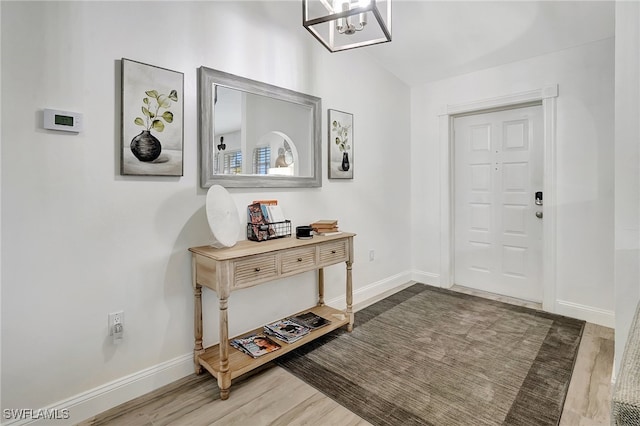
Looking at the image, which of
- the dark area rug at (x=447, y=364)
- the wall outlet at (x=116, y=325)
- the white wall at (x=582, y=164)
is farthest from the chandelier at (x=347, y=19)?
the dark area rug at (x=447, y=364)

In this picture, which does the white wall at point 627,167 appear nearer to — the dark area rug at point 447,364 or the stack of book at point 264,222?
the dark area rug at point 447,364

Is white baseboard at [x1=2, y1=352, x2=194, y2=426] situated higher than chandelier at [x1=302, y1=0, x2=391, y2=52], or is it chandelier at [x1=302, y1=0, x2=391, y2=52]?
chandelier at [x1=302, y1=0, x2=391, y2=52]

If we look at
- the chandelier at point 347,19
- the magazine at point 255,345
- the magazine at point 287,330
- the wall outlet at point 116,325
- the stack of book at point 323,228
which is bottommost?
the magazine at point 255,345

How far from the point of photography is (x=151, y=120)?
186cm

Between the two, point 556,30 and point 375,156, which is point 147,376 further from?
point 556,30

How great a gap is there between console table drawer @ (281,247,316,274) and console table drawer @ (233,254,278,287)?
83 mm

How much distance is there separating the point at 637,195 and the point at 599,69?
171 cm

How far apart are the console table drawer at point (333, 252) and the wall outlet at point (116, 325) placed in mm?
1265

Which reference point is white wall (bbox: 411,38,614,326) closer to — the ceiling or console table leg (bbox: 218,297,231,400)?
the ceiling

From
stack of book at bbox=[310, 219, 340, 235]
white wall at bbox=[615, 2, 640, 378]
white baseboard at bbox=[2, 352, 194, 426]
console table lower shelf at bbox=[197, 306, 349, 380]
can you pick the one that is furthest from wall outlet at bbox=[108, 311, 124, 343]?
white wall at bbox=[615, 2, 640, 378]

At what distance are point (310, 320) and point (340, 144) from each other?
1560 millimetres

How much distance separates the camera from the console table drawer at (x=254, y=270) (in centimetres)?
186

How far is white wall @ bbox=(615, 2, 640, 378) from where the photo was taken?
160 cm

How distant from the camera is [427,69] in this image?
3510 mm
